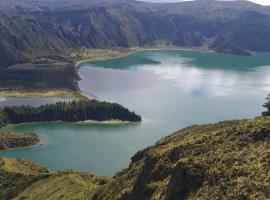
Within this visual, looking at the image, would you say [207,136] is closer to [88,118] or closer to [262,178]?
[262,178]

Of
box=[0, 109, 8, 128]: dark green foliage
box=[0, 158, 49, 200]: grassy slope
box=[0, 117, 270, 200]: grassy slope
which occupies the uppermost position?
box=[0, 117, 270, 200]: grassy slope

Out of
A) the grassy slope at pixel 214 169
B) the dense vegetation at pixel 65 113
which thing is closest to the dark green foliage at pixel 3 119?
the dense vegetation at pixel 65 113

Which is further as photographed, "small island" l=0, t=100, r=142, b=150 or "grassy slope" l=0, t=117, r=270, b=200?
"small island" l=0, t=100, r=142, b=150

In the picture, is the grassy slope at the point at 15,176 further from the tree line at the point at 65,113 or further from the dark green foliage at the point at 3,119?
the tree line at the point at 65,113

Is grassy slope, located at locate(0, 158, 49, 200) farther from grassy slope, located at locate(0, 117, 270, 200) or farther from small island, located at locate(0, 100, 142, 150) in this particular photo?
small island, located at locate(0, 100, 142, 150)

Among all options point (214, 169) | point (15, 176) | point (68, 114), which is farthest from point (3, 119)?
point (214, 169)

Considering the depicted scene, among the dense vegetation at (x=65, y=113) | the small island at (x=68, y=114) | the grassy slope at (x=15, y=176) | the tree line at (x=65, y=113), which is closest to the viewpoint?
the grassy slope at (x=15, y=176)

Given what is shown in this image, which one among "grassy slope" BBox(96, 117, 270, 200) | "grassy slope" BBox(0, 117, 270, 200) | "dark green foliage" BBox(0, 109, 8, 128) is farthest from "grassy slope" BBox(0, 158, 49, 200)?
"dark green foliage" BBox(0, 109, 8, 128)

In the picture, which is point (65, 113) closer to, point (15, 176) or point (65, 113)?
point (65, 113)

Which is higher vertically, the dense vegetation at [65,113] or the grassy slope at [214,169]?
the grassy slope at [214,169]
